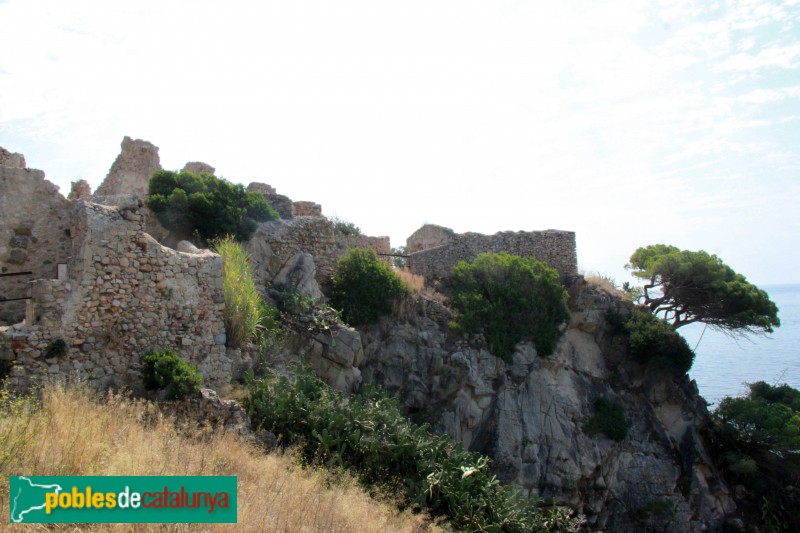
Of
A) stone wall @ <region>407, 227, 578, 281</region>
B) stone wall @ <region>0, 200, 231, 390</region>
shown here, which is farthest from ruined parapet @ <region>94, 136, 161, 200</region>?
stone wall @ <region>407, 227, 578, 281</region>

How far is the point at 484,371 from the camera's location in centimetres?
→ 1642

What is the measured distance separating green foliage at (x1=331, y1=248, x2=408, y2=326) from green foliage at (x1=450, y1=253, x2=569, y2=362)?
2095 mm


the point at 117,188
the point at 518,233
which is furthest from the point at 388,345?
the point at 117,188

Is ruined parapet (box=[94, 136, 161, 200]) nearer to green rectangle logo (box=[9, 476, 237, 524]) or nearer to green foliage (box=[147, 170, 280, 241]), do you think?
green foliage (box=[147, 170, 280, 241])

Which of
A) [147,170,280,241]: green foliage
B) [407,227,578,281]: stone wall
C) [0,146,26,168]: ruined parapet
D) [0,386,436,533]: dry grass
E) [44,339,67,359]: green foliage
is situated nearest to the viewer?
[0,386,436,533]: dry grass

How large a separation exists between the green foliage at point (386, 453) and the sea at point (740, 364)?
11531 millimetres

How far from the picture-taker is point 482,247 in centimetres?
2044

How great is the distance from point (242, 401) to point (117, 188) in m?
9.72

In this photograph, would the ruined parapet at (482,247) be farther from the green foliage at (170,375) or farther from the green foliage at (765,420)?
the green foliage at (170,375)

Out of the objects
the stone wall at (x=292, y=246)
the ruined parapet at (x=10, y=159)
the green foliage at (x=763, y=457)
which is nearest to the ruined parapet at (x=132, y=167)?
the ruined parapet at (x=10, y=159)

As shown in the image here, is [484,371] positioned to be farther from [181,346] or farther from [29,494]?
[29,494]

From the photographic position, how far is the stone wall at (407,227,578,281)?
19.1m

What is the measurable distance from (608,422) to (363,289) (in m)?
7.83

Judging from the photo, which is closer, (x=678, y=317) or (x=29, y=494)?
(x=29, y=494)
